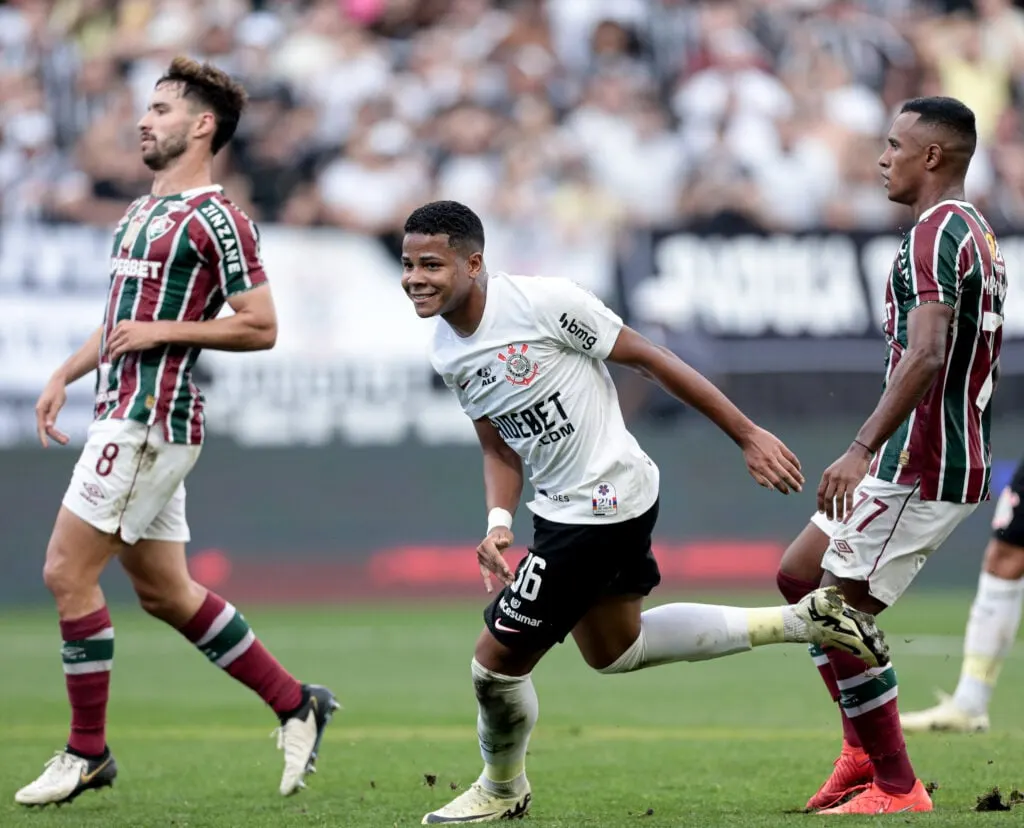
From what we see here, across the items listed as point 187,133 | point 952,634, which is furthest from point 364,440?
point 187,133

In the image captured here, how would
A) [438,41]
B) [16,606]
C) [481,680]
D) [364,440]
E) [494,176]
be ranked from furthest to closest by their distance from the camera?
[438,41], [494,176], [364,440], [16,606], [481,680]

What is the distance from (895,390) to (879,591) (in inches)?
31.1

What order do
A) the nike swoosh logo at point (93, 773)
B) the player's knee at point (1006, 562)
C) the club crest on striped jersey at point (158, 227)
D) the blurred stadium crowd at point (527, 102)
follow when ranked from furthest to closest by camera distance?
the blurred stadium crowd at point (527, 102) → the player's knee at point (1006, 562) → the club crest on striped jersey at point (158, 227) → the nike swoosh logo at point (93, 773)

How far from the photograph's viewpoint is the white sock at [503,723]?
5312mm

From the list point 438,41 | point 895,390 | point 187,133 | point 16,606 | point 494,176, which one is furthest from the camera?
point 438,41

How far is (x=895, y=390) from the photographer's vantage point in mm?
4941

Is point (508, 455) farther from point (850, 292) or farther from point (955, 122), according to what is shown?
point (850, 292)

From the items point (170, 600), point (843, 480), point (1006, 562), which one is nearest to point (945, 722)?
point (1006, 562)

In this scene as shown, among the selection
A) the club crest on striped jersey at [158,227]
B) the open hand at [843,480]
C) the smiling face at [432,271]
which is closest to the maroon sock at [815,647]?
the open hand at [843,480]

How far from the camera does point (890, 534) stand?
5328 millimetres

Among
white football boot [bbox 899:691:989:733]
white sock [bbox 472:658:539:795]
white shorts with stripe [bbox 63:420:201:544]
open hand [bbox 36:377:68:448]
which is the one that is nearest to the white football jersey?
white sock [bbox 472:658:539:795]

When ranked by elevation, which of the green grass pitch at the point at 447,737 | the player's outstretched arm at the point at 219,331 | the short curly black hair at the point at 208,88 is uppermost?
the short curly black hair at the point at 208,88

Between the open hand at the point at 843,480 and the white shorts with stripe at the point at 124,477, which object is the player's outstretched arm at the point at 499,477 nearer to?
the open hand at the point at 843,480

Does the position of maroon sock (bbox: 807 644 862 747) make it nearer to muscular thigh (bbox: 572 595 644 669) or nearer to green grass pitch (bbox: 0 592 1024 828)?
green grass pitch (bbox: 0 592 1024 828)
